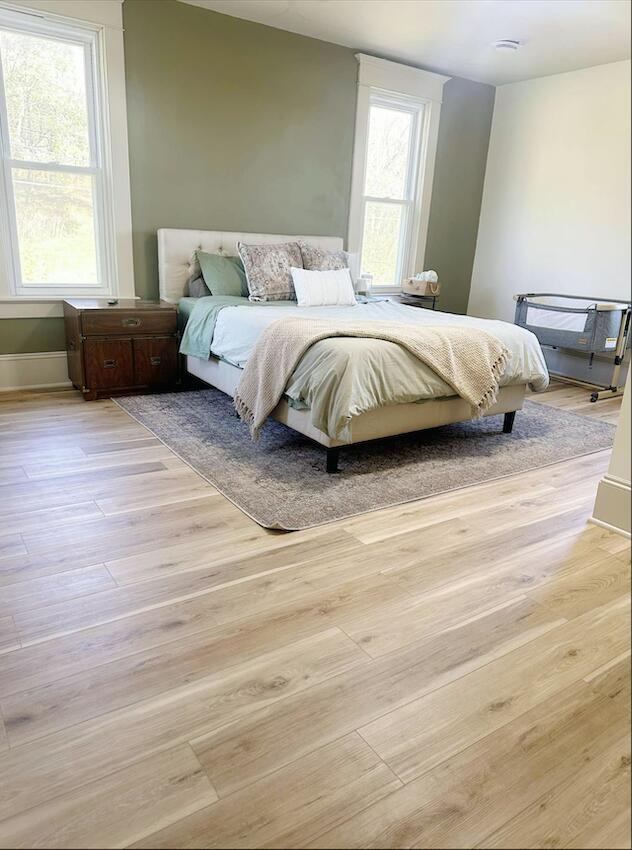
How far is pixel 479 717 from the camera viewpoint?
129 cm

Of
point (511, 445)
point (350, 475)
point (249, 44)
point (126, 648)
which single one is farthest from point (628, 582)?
point (249, 44)

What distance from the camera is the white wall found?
619 millimetres

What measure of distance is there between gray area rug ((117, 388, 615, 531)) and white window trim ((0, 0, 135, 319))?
874mm

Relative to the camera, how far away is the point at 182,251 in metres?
4.08

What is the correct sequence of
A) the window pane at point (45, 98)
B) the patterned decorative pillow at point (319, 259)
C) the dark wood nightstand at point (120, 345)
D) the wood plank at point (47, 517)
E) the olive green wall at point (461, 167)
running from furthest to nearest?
the patterned decorative pillow at point (319, 259)
the dark wood nightstand at point (120, 345)
the window pane at point (45, 98)
the wood plank at point (47, 517)
the olive green wall at point (461, 167)

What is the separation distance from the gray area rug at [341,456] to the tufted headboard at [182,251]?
33.1 inches

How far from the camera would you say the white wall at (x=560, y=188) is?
2.03 ft

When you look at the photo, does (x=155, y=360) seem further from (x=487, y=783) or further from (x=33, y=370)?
(x=487, y=783)

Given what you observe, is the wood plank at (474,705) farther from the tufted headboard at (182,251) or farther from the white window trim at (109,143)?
the white window trim at (109,143)

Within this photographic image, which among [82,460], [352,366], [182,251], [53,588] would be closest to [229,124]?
[182,251]

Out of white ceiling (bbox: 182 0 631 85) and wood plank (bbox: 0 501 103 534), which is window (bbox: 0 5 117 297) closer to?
wood plank (bbox: 0 501 103 534)

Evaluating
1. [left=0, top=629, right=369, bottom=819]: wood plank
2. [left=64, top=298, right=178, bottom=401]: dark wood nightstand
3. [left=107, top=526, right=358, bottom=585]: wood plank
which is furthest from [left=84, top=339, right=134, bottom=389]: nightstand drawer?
[left=0, top=629, right=369, bottom=819]: wood plank

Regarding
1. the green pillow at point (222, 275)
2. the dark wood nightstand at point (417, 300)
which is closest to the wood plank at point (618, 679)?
the green pillow at point (222, 275)

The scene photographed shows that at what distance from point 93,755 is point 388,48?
329 cm
